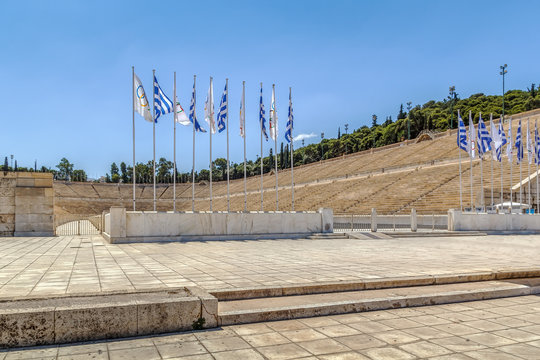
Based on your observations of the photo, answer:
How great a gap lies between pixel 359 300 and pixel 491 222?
836 inches

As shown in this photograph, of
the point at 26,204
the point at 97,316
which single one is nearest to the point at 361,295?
the point at 97,316

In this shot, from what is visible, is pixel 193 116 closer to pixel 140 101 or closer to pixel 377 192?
pixel 140 101

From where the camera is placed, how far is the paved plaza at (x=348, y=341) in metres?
4.56

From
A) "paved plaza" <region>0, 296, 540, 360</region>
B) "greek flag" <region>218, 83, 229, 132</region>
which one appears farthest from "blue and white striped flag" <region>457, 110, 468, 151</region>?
"paved plaza" <region>0, 296, 540, 360</region>

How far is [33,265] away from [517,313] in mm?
9785

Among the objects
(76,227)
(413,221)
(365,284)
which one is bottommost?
(76,227)

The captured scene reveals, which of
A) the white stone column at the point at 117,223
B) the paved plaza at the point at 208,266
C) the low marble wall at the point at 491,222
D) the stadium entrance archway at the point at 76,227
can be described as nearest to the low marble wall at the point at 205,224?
the white stone column at the point at 117,223

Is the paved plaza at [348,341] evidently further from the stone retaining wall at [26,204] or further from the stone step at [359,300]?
the stone retaining wall at [26,204]

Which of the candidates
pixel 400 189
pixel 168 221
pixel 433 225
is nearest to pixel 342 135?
pixel 400 189

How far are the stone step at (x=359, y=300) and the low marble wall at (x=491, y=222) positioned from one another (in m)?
16.2

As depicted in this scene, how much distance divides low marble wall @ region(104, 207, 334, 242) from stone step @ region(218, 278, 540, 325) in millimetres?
11045

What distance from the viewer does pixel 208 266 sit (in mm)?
10023

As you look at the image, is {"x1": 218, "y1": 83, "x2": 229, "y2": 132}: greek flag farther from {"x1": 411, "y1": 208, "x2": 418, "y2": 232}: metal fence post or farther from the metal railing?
{"x1": 411, "y1": 208, "x2": 418, "y2": 232}: metal fence post

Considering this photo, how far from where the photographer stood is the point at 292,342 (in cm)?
502
